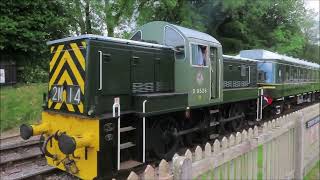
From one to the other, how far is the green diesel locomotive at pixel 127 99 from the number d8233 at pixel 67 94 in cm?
2

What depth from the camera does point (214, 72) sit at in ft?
30.5

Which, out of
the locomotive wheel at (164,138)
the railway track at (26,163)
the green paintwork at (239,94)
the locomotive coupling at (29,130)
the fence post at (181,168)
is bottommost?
the railway track at (26,163)

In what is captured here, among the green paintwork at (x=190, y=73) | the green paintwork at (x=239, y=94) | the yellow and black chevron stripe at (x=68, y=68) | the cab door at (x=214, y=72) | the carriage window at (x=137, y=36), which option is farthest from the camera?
the green paintwork at (x=239, y=94)

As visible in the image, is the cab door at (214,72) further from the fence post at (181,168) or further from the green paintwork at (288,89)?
the fence post at (181,168)

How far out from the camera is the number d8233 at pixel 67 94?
625cm

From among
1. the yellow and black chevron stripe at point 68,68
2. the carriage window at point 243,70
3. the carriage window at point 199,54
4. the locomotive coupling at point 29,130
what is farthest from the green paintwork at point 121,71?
the carriage window at point 243,70

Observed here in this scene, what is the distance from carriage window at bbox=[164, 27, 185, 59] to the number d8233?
282cm

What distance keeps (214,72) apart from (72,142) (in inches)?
193

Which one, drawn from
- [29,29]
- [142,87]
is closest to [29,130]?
[142,87]

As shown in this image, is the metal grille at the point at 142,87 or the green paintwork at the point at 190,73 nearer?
the metal grille at the point at 142,87

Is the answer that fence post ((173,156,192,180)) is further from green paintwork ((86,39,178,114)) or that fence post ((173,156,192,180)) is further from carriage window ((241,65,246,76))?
carriage window ((241,65,246,76))

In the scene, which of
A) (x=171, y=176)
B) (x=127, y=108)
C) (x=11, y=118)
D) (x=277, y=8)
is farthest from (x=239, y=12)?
(x=171, y=176)

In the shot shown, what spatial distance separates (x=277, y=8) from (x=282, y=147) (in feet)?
17.6

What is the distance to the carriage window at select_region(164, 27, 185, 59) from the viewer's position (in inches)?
320
